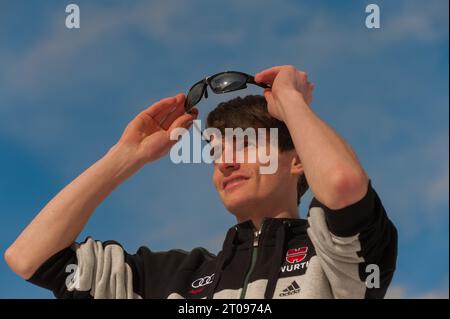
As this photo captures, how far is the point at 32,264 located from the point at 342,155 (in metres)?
2.25

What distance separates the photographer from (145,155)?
17.2 feet

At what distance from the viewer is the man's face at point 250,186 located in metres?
5.00

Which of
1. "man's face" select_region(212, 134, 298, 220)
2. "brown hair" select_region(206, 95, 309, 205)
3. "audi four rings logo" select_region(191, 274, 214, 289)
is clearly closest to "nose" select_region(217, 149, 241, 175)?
"man's face" select_region(212, 134, 298, 220)

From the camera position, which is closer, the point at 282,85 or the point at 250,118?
the point at 282,85

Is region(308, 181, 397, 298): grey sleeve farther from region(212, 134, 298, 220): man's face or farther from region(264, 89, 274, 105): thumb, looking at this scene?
region(264, 89, 274, 105): thumb

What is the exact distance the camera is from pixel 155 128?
554 cm

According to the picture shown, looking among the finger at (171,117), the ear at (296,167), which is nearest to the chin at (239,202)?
the ear at (296,167)

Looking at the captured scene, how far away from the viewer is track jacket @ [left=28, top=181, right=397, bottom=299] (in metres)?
4.19

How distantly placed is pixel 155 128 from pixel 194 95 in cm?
44

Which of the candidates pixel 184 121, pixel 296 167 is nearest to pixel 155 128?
pixel 184 121

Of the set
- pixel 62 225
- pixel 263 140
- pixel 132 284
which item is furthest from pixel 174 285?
pixel 263 140

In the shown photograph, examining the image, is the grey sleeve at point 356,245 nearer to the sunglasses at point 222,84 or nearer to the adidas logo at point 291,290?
the adidas logo at point 291,290

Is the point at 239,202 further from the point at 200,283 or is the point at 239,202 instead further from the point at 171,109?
the point at 171,109
